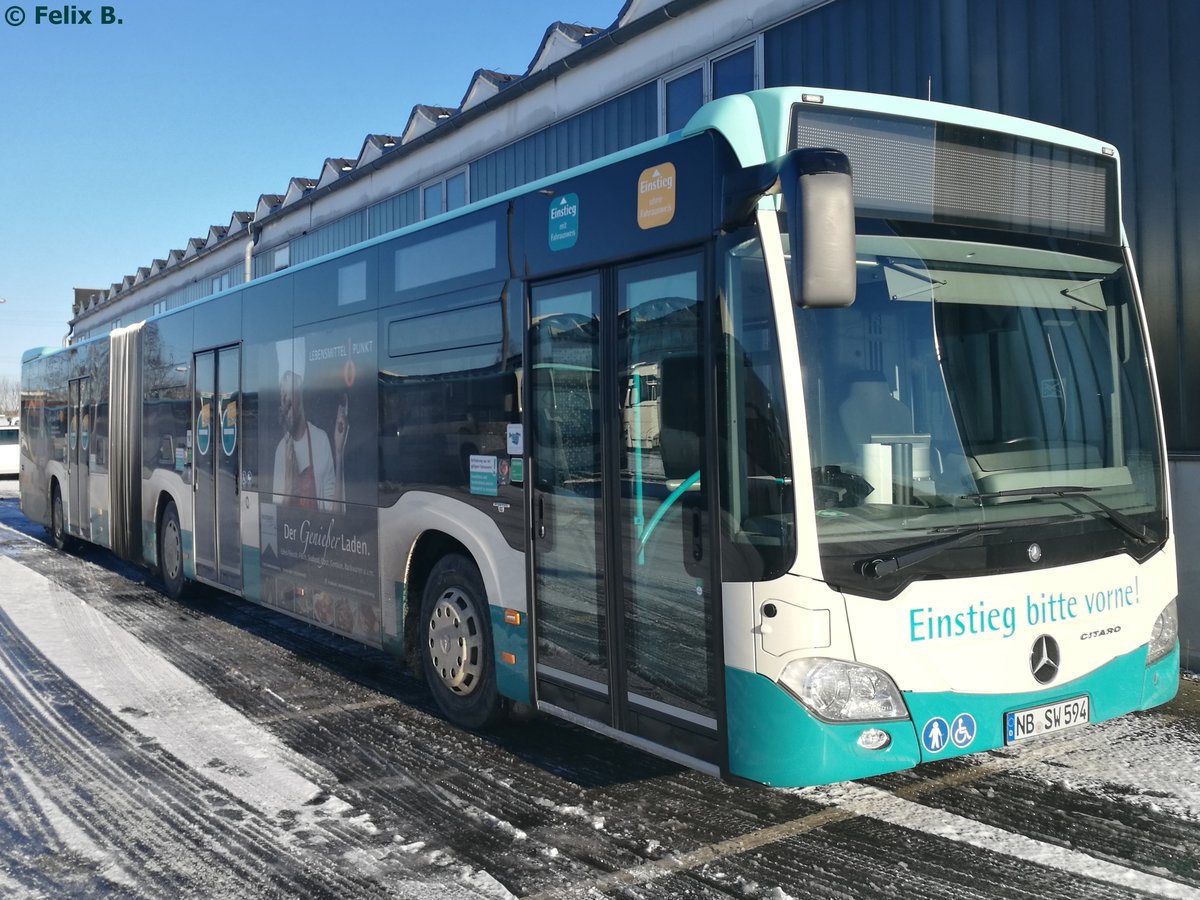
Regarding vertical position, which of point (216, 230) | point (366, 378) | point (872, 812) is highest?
point (216, 230)

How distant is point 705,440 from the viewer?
4172 mm

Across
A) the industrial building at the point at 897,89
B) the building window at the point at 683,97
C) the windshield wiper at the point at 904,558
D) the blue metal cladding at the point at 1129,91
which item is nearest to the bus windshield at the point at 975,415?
the windshield wiper at the point at 904,558

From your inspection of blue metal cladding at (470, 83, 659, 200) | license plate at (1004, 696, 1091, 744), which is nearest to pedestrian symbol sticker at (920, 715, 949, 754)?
license plate at (1004, 696, 1091, 744)

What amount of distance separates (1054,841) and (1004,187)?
270 centimetres

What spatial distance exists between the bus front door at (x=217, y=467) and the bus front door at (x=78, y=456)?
4663mm

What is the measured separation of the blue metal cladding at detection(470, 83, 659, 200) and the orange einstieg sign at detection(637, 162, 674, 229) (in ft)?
28.5

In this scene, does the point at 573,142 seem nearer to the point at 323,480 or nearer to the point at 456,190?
the point at 456,190

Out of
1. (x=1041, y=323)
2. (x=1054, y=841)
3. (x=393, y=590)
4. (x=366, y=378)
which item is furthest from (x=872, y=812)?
(x=366, y=378)

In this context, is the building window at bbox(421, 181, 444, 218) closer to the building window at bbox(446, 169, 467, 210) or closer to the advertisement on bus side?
the building window at bbox(446, 169, 467, 210)

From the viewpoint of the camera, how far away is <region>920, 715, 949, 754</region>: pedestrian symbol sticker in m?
3.97

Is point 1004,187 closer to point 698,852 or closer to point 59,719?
point 698,852

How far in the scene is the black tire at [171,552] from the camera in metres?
10.5

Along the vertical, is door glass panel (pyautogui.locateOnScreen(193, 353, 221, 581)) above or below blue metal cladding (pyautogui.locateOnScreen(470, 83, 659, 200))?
below

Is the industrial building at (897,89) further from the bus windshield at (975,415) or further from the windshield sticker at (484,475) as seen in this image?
the windshield sticker at (484,475)
